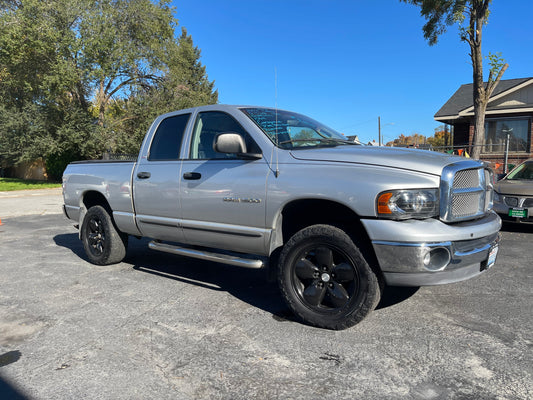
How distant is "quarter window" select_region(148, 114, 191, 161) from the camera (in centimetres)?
457

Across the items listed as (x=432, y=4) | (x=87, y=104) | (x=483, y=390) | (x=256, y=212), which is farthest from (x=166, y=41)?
(x=483, y=390)

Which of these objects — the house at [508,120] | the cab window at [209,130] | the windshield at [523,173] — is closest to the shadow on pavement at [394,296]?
the cab window at [209,130]

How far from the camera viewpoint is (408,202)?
295 centimetres

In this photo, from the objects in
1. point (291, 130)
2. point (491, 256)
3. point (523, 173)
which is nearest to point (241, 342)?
point (291, 130)

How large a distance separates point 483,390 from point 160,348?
7.13 feet

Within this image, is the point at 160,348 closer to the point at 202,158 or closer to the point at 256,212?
the point at 256,212

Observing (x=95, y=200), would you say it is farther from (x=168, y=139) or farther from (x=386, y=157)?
(x=386, y=157)

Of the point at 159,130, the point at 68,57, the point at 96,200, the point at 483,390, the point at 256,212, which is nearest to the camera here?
the point at 483,390

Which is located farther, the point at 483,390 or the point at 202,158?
the point at 202,158

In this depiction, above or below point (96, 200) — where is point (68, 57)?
above

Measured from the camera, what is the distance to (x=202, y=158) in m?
4.24

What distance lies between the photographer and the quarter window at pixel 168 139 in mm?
4570

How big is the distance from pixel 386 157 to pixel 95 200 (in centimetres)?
424

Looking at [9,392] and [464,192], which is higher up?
[464,192]
